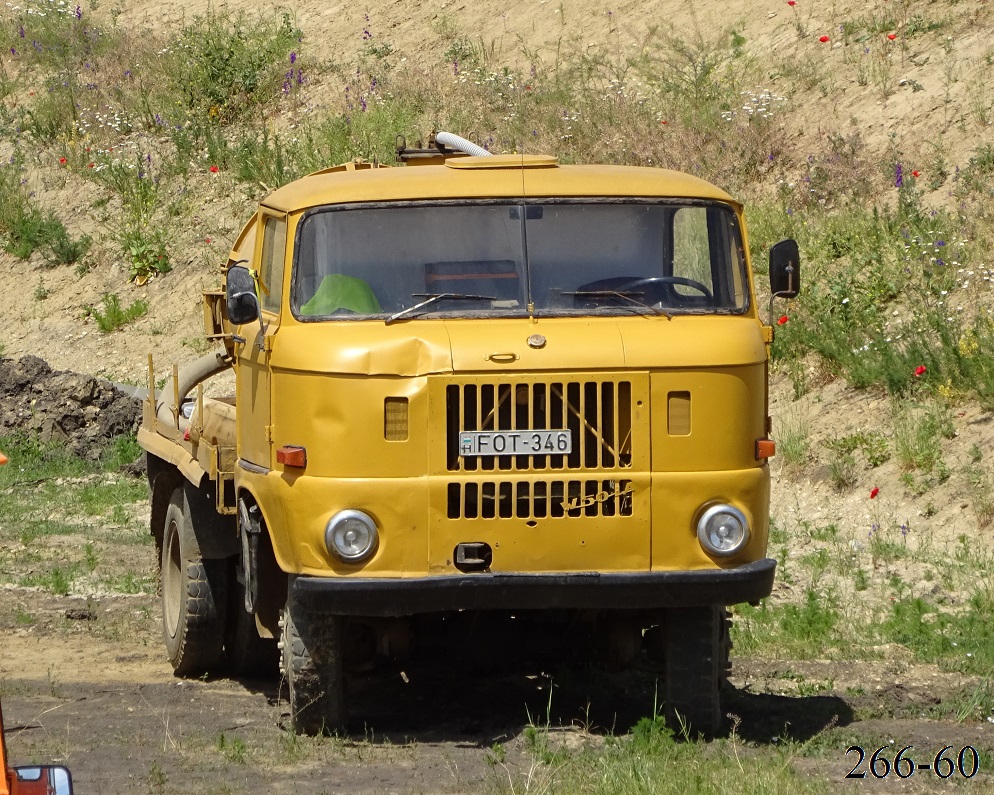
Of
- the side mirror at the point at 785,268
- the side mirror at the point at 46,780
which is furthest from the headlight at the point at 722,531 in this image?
the side mirror at the point at 46,780

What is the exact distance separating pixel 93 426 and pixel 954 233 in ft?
27.3

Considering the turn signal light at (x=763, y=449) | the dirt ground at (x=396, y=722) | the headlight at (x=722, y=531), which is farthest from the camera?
the turn signal light at (x=763, y=449)

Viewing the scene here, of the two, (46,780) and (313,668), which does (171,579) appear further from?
(46,780)

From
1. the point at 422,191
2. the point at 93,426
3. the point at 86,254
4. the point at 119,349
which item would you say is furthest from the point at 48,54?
the point at 422,191

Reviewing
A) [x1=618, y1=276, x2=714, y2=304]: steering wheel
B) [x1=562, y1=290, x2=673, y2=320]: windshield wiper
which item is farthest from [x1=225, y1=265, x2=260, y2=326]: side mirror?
[x1=618, y1=276, x2=714, y2=304]: steering wheel

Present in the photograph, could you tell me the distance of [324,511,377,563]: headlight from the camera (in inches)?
245

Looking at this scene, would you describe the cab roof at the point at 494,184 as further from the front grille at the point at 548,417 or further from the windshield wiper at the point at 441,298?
the front grille at the point at 548,417

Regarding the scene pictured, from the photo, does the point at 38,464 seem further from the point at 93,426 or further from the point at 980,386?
the point at 980,386

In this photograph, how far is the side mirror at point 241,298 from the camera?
6691 millimetres

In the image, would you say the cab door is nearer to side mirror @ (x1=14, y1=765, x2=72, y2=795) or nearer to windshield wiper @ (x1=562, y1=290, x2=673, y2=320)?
windshield wiper @ (x1=562, y1=290, x2=673, y2=320)

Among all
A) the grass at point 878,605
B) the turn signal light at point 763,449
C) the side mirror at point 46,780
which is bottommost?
the grass at point 878,605

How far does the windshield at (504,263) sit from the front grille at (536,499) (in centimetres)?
78

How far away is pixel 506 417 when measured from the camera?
6246 millimetres

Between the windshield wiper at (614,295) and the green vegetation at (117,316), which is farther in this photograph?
the green vegetation at (117,316)
